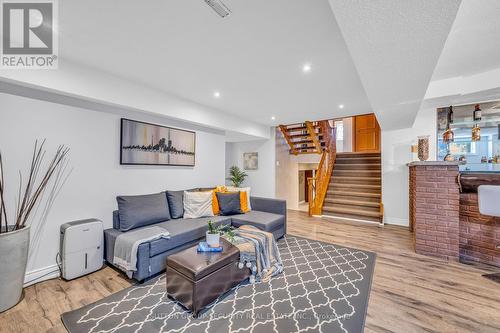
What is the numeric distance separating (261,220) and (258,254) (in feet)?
3.07

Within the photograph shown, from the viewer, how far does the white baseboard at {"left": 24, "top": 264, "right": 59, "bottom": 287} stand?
2.27 meters

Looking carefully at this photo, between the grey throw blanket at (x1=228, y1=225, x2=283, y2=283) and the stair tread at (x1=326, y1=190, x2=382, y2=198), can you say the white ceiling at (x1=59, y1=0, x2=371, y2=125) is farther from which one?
the stair tread at (x1=326, y1=190, x2=382, y2=198)

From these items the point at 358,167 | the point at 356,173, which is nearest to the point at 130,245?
the point at 356,173

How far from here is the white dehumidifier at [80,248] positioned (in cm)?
234

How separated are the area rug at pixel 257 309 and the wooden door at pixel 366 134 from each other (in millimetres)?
5661

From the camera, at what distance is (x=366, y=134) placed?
7309 mm

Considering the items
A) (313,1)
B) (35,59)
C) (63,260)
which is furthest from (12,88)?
(313,1)

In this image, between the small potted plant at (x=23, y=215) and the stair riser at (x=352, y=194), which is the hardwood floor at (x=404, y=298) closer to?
the small potted plant at (x=23, y=215)

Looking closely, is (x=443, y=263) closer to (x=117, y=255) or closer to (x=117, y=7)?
(x=117, y=255)

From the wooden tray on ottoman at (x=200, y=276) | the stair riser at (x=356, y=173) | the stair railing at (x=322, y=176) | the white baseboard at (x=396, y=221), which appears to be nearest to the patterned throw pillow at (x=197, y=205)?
the wooden tray on ottoman at (x=200, y=276)

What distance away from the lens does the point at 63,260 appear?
2348mm

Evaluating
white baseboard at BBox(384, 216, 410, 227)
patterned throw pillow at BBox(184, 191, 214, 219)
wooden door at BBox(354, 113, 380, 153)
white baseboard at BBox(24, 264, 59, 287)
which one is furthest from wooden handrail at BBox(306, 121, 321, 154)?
white baseboard at BBox(24, 264, 59, 287)

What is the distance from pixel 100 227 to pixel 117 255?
1.44 feet

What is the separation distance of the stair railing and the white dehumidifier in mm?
4523
